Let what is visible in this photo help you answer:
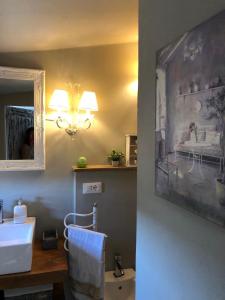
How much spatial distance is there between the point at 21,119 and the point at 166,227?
5.39 feet

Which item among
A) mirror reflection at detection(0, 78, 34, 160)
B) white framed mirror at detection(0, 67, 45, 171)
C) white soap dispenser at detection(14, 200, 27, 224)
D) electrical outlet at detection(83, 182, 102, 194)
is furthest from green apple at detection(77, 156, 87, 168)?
white soap dispenser at detection(14, 200, 27, 224)

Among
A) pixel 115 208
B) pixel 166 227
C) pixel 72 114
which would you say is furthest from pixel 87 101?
pixel 166 227

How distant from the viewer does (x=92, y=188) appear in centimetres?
251

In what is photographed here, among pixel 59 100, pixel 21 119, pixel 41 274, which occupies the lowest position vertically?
pixel 41 274

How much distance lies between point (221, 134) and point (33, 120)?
186cm

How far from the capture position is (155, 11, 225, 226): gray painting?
30.6 inches

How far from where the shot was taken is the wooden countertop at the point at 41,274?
5.93 feet

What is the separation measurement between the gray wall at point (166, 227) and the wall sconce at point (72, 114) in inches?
42.7

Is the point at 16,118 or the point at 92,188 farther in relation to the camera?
the point at 92,188

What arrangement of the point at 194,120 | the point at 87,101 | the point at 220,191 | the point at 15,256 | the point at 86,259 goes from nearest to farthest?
the point at 220,191 → the point at 194,120 → the point at 15,256 → the point at 86,259 → the point at 87,101

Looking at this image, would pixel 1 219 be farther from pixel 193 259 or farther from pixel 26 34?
pixel 193 259

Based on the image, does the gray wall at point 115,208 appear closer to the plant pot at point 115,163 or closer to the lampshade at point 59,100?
the plant pot at point 115,163

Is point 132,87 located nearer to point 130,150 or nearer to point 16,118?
point 130,150

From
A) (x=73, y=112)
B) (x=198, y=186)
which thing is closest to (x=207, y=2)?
(x=198, y=186)
